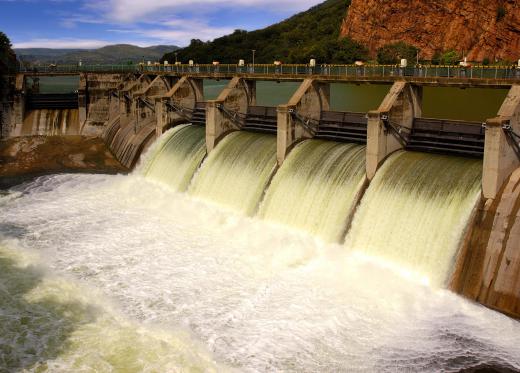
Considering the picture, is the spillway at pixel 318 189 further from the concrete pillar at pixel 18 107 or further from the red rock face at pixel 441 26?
the red rock face at pixel 441 26

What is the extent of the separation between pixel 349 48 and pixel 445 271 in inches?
3961

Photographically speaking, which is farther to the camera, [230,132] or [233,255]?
[230,132]

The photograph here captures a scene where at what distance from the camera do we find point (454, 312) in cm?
1972

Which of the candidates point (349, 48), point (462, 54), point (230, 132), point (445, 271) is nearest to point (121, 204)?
point (230, 132)

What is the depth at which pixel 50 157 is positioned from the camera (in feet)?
158

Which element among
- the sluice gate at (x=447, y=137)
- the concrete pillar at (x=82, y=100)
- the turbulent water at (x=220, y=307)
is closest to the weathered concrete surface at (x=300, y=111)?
the turbulent water at (x=220, y=307)

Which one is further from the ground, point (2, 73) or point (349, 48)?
point (349, 48)

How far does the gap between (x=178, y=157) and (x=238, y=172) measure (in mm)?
7969

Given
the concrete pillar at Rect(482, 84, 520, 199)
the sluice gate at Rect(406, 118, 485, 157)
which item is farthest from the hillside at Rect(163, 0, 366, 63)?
the concrete pillar at Rect(482, 84, 520, 199)

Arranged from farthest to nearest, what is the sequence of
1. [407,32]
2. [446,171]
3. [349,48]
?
1. [407,32]
2. [349,48]
3. [446,171]

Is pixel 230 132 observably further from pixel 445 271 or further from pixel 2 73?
pixel 2 73

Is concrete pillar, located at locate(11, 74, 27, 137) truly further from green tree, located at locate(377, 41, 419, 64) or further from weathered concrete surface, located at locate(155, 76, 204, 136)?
green tree, located at locate(377, 41, 419, 64)

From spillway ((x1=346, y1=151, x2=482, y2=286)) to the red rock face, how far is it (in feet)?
328

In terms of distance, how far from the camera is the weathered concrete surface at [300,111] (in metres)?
32.1
